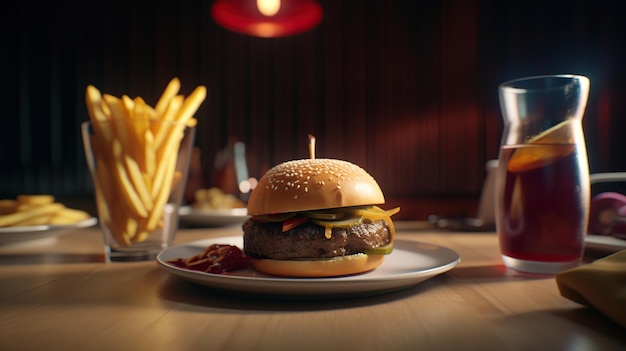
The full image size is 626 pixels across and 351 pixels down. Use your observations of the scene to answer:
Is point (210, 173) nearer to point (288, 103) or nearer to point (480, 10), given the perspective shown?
point (288, 103)

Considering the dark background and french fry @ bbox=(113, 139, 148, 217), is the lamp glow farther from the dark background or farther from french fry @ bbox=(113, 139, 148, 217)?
the dark background

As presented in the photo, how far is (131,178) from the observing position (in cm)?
125

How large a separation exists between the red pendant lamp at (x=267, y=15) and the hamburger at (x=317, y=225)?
4.83 feet

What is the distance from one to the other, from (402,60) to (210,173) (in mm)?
2534

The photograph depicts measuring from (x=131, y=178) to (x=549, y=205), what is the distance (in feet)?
3.66

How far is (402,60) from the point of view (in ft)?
16.1

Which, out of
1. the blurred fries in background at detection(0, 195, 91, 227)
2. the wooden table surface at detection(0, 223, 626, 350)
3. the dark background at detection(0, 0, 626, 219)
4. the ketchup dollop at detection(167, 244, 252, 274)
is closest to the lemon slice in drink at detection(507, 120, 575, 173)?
the wooden table surface at detection(0, 223, 626, 350)

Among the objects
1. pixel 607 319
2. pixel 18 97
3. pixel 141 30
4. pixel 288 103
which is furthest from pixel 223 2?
pixel 18 97

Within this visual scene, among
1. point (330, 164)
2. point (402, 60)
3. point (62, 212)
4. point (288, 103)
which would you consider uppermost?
point (402, 60)

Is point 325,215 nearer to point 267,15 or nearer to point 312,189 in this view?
point 312,189

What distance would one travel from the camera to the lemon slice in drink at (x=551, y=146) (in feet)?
3.44

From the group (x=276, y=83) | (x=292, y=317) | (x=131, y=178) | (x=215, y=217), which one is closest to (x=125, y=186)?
(x=131, y=178)

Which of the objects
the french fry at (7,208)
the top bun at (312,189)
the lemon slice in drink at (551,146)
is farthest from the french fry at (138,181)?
the lemon slice in drink at (551,146)

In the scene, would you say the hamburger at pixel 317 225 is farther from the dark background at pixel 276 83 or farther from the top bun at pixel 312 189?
the dark background at pixel 276 83
